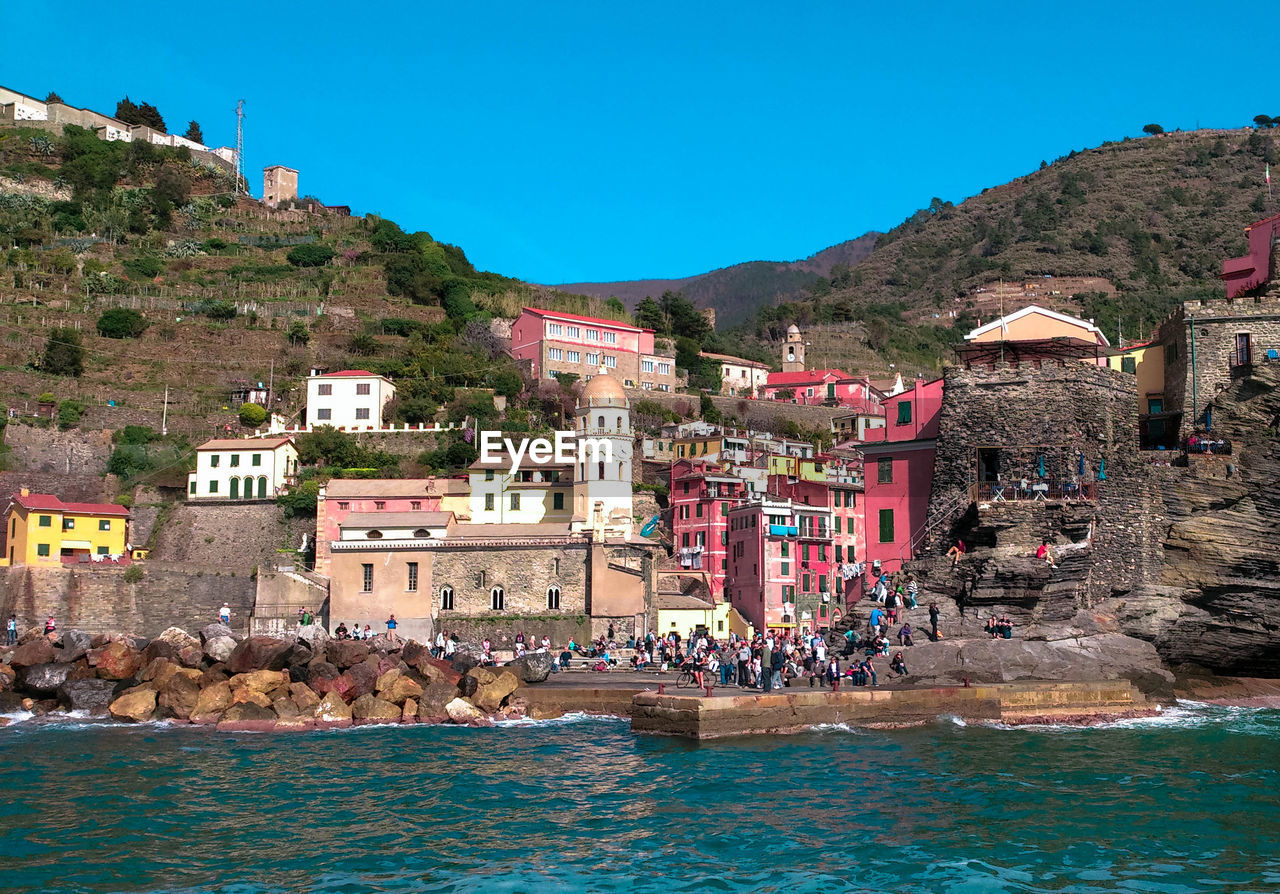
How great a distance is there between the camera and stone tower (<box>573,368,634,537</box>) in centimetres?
5216

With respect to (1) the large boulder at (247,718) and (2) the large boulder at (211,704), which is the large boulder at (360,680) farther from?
(2) the large boulder at (211,704)

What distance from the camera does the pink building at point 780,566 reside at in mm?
48188

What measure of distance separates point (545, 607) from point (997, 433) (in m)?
18.1

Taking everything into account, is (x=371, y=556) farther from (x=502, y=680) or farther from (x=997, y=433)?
(x=997, y=433)

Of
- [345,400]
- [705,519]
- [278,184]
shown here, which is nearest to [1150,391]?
[705,519]

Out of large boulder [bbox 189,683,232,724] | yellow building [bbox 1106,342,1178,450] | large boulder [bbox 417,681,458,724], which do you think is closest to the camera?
large boulder [bbox 189,683,232,724]

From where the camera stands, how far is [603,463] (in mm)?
53531

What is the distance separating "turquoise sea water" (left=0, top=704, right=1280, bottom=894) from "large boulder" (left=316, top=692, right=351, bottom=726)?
2177mm

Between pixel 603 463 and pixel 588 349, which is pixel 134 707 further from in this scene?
pixel 588 349

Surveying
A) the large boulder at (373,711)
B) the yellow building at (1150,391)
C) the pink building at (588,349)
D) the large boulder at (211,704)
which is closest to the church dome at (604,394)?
the pink building at (588,349)

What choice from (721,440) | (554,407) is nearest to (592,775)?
(721,440)

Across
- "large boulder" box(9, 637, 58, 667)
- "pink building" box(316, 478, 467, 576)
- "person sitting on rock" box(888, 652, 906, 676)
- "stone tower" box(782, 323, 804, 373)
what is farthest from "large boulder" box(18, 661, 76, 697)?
"stone tower" box(782, 323, 804, 373)

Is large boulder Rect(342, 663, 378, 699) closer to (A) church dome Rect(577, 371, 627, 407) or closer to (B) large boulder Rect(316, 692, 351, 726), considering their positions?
(B) large boulder Rect(316, 692, 351, 726)

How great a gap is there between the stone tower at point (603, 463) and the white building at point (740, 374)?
96.8ft
